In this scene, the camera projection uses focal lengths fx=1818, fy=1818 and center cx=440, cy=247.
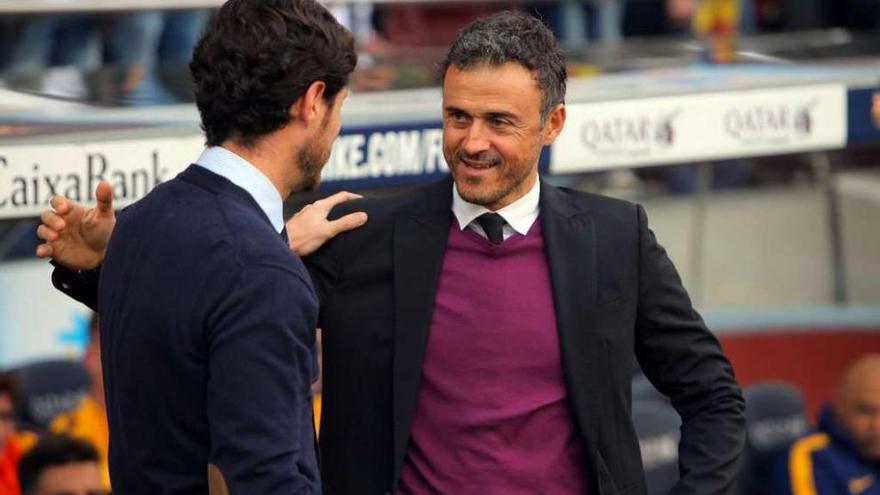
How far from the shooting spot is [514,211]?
3.17 m

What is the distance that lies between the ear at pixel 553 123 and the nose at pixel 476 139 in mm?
141

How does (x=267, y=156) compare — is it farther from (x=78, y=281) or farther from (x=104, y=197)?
(x=78, y=281)

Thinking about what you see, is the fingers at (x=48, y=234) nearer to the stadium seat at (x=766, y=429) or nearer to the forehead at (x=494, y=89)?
the forehead at (x=494, y=89)

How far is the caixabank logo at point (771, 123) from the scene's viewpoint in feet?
15.7

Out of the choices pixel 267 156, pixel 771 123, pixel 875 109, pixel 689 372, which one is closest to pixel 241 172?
pixel 267 156

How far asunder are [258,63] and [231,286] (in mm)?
350

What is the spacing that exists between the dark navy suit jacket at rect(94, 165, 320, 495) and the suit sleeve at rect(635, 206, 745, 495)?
0.75 meters

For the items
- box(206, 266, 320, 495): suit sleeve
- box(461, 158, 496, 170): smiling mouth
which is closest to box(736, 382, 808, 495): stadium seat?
box(461, 158, 496, 170): smiling mouth

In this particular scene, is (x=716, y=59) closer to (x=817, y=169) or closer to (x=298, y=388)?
(x=817, y=169)

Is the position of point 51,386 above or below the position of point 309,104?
below

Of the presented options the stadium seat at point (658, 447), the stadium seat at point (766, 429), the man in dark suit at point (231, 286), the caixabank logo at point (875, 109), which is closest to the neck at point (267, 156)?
the man in dark suit at point (231, 286)

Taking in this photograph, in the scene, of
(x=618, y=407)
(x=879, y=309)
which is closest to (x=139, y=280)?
(x=618, y=407)

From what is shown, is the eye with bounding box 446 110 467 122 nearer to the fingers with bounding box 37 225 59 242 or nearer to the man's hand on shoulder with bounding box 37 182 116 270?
the man's hand on shoulder with bounding box 37 182 116 270

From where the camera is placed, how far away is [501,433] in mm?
3094
